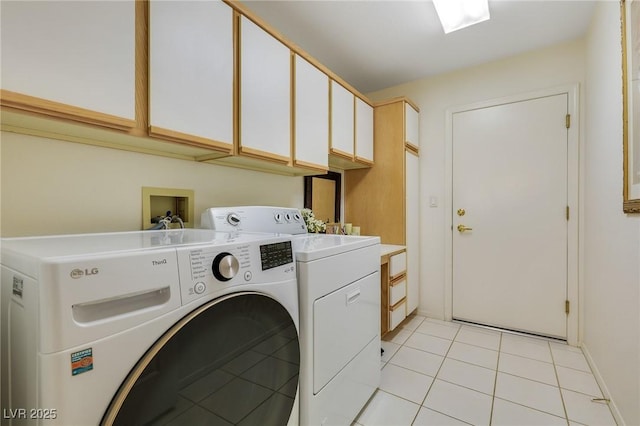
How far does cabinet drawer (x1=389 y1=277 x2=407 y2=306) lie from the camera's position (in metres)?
2.30

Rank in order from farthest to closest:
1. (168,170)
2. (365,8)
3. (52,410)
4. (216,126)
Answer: (365,8) < (168,170) < (216,126) < (52,410)

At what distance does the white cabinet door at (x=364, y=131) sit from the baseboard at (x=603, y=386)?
213 centimetres

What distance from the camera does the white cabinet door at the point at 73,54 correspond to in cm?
81

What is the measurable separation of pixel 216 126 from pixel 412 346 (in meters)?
2.13

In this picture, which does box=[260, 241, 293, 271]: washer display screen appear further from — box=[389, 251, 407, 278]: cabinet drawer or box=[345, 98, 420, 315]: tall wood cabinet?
box=[345, 98, 420, 315]: tall wood cabinet

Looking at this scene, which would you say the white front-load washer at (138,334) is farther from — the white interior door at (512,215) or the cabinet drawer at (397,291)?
the white interior door at (512,215)

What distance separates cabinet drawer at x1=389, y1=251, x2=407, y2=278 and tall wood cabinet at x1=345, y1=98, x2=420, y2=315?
0.13 meters

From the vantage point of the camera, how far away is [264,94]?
5.08 feet

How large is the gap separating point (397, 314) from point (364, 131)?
1622 millimetres

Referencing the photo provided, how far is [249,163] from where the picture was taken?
172 centimetres

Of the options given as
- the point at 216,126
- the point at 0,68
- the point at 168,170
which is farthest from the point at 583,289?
the point at 0,68

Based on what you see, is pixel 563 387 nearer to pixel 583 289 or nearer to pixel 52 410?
pixel 583 289

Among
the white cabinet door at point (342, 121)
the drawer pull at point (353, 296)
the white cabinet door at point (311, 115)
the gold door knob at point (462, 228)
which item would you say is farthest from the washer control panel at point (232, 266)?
the gold door knob at point (462, 228)

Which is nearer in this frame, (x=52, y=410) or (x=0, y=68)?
(x=52, y=410)
